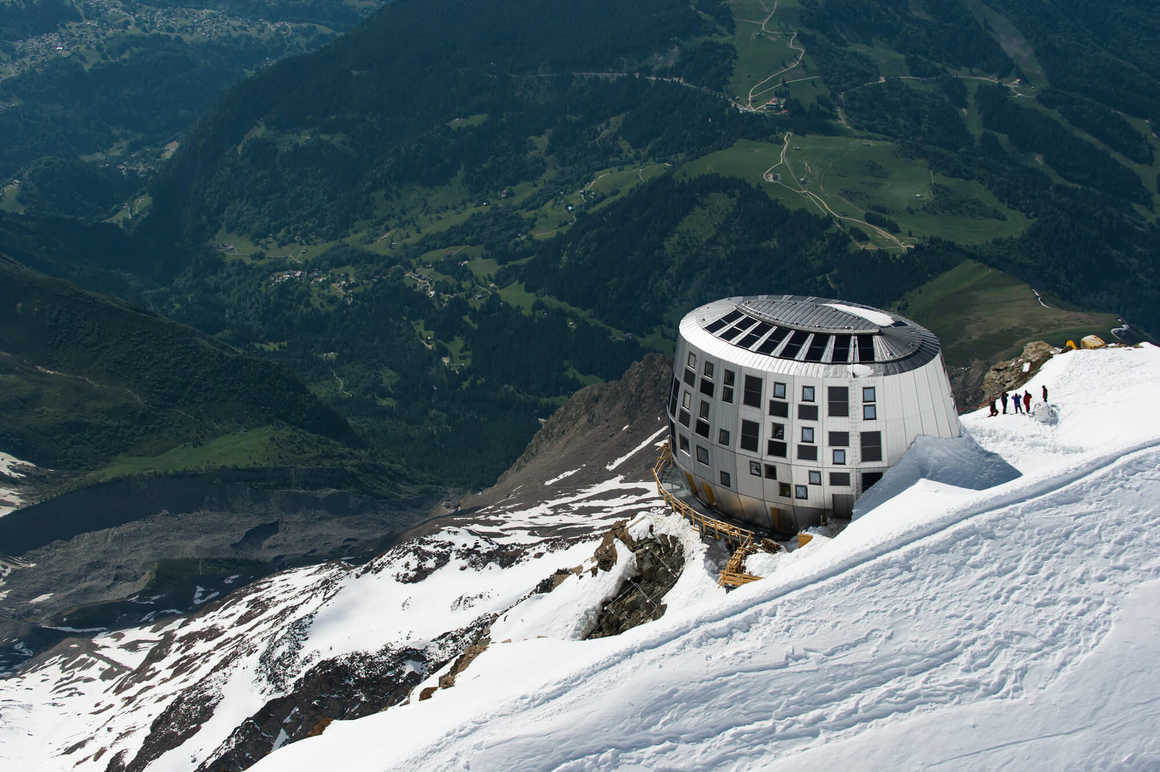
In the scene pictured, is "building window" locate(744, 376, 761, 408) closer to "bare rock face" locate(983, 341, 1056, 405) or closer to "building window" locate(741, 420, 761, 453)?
"building window" locate(741, 420, 761, 453)

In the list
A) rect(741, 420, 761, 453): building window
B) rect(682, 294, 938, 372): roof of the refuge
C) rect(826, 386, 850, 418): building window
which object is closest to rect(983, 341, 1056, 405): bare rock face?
rect(682, 294, 938, 372): roof of the refuge

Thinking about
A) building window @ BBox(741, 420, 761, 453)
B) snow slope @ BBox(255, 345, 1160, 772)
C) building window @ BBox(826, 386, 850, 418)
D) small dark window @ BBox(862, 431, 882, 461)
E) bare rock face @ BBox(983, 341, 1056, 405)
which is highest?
building window @ BBox(826, 386, 850, 418)

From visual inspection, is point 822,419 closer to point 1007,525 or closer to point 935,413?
point 935,413

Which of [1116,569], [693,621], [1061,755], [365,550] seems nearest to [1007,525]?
[1116,569]

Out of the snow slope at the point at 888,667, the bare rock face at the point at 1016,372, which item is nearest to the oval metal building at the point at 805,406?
the snow slope at the point at 888,667

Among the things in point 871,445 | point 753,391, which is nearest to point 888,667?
point 871,445

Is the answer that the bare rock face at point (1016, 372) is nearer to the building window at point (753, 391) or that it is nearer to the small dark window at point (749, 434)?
the small dark window at point (749, 434)
